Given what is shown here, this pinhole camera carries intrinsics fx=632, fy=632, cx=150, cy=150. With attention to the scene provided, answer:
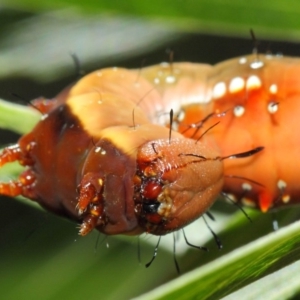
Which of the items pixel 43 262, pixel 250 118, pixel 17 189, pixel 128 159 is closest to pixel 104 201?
pixel 128 159

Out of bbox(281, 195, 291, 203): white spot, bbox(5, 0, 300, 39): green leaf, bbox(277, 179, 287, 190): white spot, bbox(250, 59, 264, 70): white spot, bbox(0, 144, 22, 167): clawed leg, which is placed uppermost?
bbox(5, 0, 300, 39): green leaf

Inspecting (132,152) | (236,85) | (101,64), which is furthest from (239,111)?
(101,64)

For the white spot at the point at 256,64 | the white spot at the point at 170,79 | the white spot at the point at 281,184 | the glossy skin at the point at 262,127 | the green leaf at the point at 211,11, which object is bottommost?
the white spot at the point at 281,184

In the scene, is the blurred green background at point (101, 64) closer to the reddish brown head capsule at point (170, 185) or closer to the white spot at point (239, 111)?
the white spot at point (239, 111)

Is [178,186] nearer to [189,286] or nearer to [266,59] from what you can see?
[189,286]

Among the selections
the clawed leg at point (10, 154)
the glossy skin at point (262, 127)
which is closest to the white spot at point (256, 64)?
the glossy skin at point (262, 127)

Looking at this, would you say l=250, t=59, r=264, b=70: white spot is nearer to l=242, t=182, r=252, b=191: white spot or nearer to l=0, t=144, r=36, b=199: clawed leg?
l=242, t=182, r=252, b=191: white spot

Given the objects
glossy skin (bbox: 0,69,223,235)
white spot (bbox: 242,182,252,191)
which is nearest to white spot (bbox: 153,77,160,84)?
glossy skin (bbox: 0,69,223,235)
